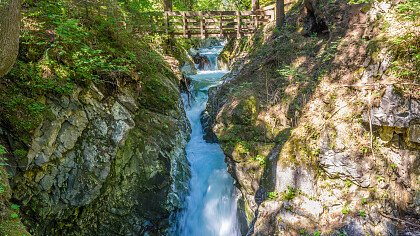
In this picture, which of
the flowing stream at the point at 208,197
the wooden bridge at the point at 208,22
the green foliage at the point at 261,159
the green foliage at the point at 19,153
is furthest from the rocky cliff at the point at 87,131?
the wooden bridge at the point at 208,22

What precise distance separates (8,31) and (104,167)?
3.63 meters

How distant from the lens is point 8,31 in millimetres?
3902

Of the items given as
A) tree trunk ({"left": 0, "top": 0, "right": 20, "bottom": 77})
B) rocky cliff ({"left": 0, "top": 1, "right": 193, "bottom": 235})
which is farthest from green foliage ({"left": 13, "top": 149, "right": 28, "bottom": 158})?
tree trunk ({"left": 0, "top": 0, "right": 20, "bottom": 77})

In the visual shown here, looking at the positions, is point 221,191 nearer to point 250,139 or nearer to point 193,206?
point 193,206

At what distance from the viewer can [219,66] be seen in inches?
645

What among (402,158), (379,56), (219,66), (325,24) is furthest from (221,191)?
(219,66)

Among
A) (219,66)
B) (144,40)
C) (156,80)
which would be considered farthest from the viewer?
(219,66)

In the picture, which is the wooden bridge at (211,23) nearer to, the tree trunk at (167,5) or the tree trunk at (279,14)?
the tree trunk at (167,5)

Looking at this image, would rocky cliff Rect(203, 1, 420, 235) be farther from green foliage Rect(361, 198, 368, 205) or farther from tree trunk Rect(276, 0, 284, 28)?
tree trunk Rect(276, 0, 284, 28)

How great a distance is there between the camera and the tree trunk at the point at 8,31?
151 inches

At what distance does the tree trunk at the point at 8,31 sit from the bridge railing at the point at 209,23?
8754 mm

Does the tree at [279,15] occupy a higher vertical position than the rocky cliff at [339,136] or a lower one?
higher

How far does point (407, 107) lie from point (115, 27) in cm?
709

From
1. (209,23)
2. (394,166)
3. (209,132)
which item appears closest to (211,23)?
(209,23)
